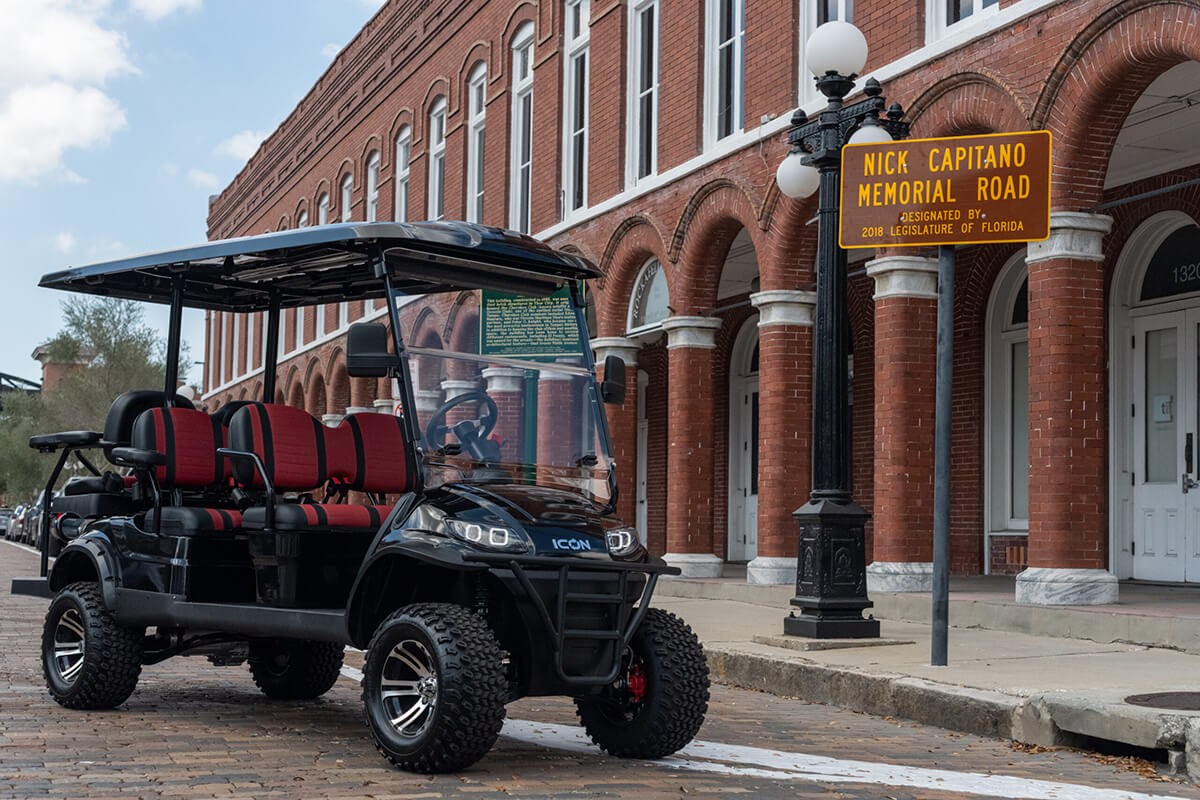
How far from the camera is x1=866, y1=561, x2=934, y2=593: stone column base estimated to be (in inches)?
530

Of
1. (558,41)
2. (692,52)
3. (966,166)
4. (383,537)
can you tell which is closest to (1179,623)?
(966,166)

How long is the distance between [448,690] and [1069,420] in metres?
7.46

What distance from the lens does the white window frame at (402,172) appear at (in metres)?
30.1

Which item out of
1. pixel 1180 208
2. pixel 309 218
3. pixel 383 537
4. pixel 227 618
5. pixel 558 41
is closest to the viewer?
Answer: pixel 383 537

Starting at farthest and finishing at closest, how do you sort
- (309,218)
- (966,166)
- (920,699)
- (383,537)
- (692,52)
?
(309,218), (692,52), (966,166), (920,699), (383,537)

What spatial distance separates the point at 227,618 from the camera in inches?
275

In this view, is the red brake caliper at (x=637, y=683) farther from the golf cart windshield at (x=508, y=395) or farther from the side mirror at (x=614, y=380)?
the side mirror at (x=614, y=380)

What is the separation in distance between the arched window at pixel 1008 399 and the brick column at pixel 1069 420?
17.1ft

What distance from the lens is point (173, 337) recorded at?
320 inches

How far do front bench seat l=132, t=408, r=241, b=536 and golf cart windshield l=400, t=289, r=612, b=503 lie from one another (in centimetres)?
144

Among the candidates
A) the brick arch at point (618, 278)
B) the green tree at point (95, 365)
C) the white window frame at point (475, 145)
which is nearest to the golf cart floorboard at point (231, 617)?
the brick arch at point (618, 278)

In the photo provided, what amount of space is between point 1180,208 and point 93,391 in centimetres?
4563

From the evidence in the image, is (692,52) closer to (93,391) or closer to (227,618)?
(227,618)

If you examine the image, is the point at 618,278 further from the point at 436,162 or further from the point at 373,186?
the point at 373,186
